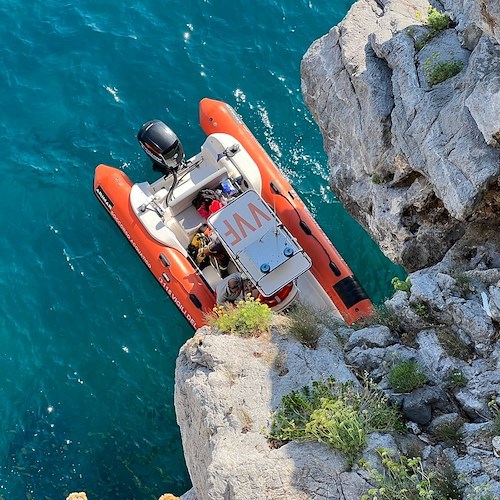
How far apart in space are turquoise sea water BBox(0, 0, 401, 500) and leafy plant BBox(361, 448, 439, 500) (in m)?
6.28

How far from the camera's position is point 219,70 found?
16734mm

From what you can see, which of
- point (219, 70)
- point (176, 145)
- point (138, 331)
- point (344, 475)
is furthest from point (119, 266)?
point (344, 475)

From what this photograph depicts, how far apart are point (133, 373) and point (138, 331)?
2.86ft

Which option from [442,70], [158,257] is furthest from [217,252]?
[442,70]

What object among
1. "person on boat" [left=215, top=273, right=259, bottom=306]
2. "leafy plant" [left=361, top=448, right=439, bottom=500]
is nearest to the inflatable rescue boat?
"person on boat" [left=215, top=273, right=259, bottom=306]

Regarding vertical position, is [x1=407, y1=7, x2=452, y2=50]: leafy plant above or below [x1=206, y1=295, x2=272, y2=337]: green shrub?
above

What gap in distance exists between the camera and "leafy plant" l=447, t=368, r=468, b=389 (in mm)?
7934

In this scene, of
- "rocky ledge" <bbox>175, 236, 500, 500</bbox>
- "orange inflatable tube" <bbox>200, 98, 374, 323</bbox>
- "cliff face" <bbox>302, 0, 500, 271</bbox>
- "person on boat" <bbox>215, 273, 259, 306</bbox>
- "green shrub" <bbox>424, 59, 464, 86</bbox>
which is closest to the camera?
"rocky ledge" <bbox>175, 236, 500, 500</bbox>

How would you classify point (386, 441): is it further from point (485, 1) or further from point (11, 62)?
point (11, 62)

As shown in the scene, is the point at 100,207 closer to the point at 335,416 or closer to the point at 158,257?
Result: the point at 158,257

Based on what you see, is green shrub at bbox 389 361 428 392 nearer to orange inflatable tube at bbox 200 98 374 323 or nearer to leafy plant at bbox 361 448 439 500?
leafy plant at bbox 361 448 439 500

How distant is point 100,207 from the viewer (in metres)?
15.2

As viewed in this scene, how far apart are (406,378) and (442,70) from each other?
4.36m

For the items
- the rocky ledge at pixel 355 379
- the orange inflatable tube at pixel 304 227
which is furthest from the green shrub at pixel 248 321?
the orange inflatable tube at pixel 304 227
